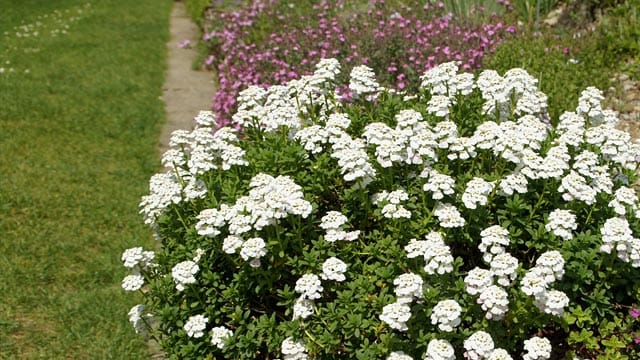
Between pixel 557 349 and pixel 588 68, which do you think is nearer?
pixel 557 349

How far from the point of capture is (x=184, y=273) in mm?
3078

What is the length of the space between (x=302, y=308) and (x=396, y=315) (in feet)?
1.64

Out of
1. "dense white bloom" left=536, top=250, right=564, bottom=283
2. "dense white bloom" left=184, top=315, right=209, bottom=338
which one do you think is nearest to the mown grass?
"dense white bloom" left=184, top=315, right=209, bottom=338

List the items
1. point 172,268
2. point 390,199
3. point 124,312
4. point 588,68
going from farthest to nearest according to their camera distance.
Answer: point 588,68 → point 124,312 → point 172,268 → point 390,199

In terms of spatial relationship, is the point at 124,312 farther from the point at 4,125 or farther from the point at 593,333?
the point at 4,125

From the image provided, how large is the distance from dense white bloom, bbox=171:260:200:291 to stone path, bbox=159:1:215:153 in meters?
4.48

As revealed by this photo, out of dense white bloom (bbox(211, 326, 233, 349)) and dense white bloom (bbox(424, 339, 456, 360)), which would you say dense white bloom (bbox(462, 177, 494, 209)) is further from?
dense white bloom (bbox(211, 326, 233, 349))

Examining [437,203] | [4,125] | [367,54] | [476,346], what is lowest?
[4,125]

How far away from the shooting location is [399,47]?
7.00 metres

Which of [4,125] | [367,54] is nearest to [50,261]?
[4,125]

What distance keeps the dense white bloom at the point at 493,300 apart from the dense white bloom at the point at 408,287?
0.86 ft

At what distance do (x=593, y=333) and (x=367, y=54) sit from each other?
14.6 ft

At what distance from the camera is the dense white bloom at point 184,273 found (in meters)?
3.06

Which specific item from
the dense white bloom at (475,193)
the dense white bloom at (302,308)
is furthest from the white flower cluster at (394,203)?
the dense white bloom at (302,308)
